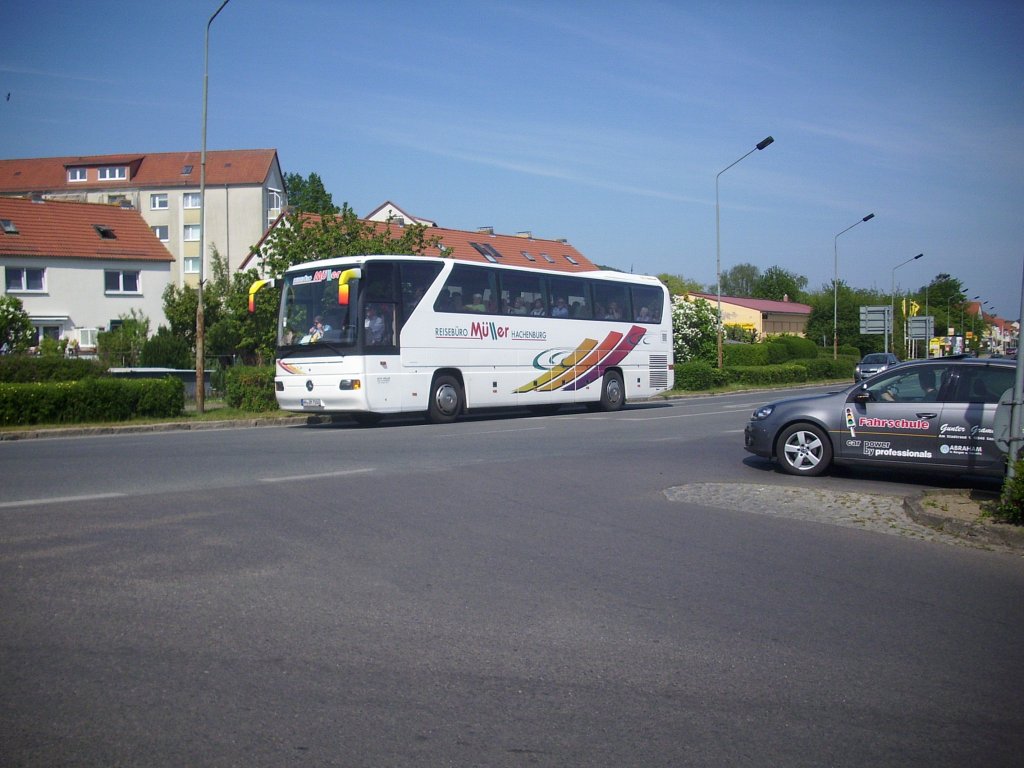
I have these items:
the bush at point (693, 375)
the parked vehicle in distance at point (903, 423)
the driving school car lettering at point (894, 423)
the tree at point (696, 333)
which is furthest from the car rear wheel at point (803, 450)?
the tree at point (696, 333)

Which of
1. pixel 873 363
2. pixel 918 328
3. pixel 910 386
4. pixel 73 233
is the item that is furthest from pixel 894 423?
pixel 918 328

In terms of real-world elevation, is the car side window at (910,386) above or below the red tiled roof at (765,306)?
below

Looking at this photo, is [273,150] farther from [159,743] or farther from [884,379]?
[159,743]

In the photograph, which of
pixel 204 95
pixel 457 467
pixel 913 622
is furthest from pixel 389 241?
pixel 913 622

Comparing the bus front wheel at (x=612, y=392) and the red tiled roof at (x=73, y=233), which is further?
the red tiled roof at (x=73, y=233)

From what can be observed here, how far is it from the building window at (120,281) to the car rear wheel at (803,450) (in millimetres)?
46318

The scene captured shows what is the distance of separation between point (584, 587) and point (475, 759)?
265 cm

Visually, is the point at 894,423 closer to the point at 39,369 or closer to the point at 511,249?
the point at 39,369

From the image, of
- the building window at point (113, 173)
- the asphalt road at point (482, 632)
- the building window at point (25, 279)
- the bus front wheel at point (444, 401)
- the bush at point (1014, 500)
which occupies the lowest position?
the asphalt road at point (482, 632)

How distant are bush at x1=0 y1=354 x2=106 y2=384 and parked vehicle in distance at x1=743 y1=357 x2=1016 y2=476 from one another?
1547 centimetres

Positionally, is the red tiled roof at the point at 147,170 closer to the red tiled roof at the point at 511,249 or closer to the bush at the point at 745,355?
the red tiled roof at the point at 511,249

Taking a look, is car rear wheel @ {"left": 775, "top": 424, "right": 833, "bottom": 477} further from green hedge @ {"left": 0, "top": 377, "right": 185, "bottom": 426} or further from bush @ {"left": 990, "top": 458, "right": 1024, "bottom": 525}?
green hedge @ {"left": 0, "top": 377, "right": 185, "bottom": 426}

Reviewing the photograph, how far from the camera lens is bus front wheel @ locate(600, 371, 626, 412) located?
25312 millimetres

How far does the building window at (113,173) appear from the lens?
7344cm
